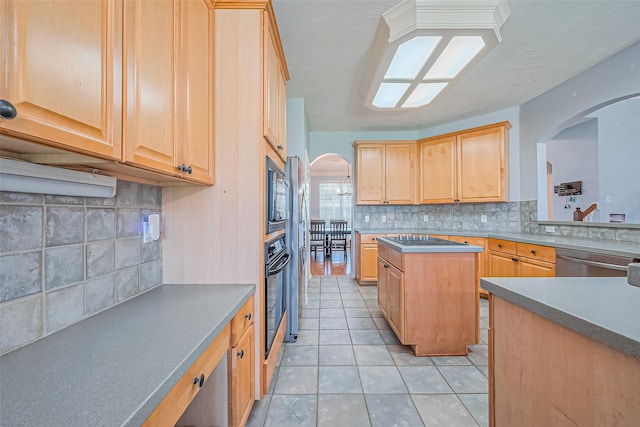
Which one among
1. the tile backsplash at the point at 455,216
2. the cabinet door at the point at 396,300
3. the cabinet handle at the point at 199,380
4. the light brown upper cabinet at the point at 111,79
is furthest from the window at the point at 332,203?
the cabinet handle at the point at 199,380

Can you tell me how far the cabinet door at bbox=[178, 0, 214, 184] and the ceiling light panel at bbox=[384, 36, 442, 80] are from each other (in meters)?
1.38

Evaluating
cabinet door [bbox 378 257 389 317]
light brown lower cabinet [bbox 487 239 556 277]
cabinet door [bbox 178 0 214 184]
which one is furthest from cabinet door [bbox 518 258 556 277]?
cabinet door [bbox 178 0 214 184]

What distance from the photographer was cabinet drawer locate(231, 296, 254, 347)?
1103mm

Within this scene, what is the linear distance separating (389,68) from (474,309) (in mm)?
2125

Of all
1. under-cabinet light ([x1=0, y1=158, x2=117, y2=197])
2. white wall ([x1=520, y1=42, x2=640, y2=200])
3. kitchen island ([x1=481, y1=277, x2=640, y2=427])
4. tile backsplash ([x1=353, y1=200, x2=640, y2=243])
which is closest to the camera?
kitchen island ([x1=481, y1=277, x2=640, y2=427])

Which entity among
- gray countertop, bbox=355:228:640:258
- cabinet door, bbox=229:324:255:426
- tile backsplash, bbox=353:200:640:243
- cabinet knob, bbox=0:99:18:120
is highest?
cabinet knob, bbox=0:99:18:120

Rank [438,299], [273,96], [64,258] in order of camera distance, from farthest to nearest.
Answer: [438,299] < [273,96] < [64,258]

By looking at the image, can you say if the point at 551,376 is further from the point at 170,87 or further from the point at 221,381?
the point at 170,87

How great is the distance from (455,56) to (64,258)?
8.86 ft

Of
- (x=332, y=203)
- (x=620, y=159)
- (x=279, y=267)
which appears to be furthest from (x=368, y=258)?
(x=332, y=203)

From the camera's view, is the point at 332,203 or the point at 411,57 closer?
the point at 411,57

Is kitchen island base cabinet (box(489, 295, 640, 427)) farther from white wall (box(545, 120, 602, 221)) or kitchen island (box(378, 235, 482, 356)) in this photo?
white wall (box(545, 120, 602, 221))

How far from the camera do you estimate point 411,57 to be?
6.70 ft

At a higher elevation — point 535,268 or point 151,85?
point 151,85
